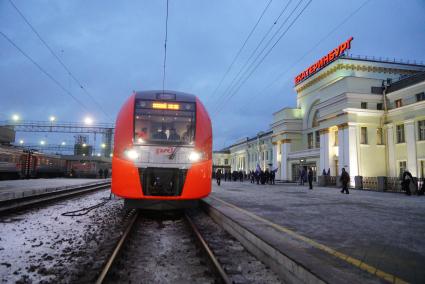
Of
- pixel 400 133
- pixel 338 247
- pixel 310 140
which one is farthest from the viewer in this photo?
pixel 310 140

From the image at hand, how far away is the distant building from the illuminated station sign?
62 centimetres

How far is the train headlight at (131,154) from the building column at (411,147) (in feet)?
83.7

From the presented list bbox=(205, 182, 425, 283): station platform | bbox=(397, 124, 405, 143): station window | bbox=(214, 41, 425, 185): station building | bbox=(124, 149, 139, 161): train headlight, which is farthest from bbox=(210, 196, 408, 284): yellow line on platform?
bbox=(397, 124, 405, 143): station window

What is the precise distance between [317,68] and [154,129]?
35.0 m

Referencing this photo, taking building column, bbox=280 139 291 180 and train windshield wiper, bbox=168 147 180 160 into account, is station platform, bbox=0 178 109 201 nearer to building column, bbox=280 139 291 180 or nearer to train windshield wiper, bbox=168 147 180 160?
train windshield wiper, bbox=168 147 180 160

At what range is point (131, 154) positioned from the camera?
8.27 meters

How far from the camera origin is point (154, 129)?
29.1 feet

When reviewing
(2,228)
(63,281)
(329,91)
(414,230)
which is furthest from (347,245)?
(329,91)

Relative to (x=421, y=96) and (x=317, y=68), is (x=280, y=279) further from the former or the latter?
(x=317, y=68)

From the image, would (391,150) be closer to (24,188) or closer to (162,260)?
(24,188)

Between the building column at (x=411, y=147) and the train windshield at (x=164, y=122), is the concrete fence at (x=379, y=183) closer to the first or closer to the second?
the building column at (x=411, y=147)

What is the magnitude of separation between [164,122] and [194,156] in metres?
1.34

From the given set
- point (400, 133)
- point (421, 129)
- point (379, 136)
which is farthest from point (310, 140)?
point (421, 129)

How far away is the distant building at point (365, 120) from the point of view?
26.9 meters
